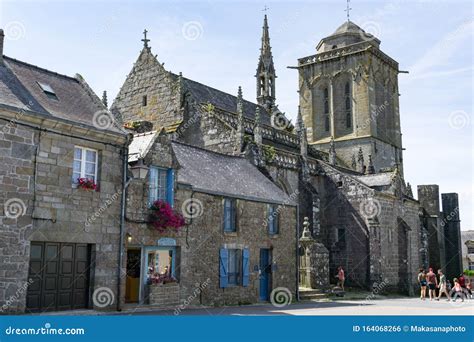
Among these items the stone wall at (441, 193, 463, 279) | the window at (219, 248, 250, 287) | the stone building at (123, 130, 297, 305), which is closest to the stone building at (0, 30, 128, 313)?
the stone building at (123, 130, 297, 305)

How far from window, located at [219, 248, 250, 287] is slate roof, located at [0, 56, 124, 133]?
19.4 ft

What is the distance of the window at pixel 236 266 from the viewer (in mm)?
18016

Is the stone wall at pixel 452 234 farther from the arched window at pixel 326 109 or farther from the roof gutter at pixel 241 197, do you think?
the roof gutter at pixel 241 197

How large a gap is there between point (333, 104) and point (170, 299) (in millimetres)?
35828

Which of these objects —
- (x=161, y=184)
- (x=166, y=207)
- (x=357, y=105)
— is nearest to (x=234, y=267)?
(x=166, y=207)

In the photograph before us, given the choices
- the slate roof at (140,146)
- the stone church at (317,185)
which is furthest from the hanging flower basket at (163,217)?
the stone church at (317,185)

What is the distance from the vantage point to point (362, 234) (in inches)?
1171

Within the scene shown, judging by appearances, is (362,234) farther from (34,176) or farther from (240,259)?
(34,176)

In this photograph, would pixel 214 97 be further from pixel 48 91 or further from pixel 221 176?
pixel 48 91

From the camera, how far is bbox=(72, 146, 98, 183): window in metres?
14.2

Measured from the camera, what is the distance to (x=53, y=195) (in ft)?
44.2

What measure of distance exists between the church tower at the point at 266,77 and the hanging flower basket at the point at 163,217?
26.4 m

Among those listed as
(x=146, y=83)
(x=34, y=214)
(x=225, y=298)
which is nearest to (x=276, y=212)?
(x=225, y=298)

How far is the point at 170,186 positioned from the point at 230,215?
3012 millimetres
